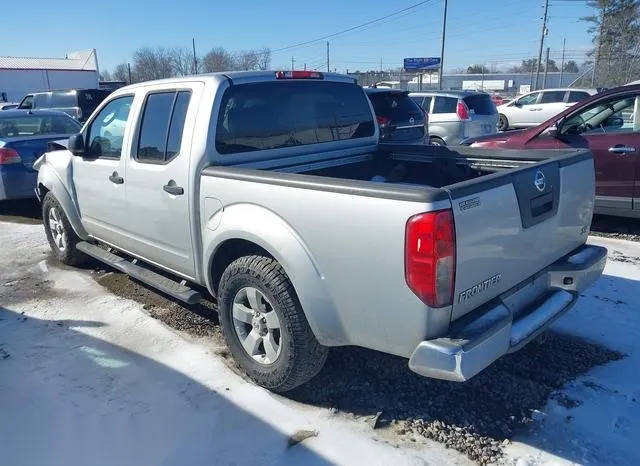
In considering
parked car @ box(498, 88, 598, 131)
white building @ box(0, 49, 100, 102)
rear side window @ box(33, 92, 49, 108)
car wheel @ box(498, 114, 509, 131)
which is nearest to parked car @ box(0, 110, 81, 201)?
rear side window @ box(33, 92, 49, 108)

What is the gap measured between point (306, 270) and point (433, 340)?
756mm

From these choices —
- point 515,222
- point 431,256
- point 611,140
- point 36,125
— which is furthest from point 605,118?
point 36,125

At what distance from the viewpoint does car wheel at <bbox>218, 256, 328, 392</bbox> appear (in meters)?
3.02

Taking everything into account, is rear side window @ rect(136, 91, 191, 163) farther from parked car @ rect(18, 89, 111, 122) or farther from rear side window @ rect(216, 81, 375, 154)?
parked car @ rect(18, 89, 111, 122)

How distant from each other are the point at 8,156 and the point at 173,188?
547 cm

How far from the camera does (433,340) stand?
8.13 feet

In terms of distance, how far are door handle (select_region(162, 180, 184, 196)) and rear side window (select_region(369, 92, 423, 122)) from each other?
229 inches

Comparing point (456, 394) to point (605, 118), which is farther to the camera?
point (605, 118)

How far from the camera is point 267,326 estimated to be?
10.7ft

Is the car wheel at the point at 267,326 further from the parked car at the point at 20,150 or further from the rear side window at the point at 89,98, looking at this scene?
the rear side window at the point at 89,98

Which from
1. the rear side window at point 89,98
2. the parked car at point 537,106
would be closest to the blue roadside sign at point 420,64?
the parked car at point 537,106

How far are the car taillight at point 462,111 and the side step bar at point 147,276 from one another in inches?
356

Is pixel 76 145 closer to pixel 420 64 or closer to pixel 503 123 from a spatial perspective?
pixel 503 123

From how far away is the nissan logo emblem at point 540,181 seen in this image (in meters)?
2.97
